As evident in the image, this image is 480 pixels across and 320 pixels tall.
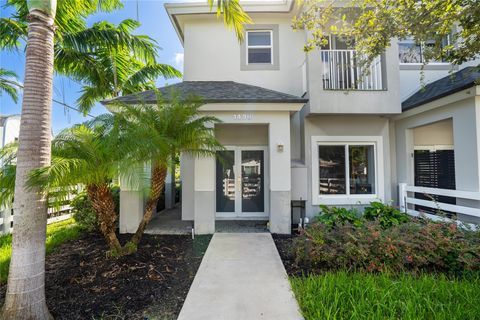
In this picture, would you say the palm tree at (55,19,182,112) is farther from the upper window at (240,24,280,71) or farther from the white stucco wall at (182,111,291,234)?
the white stucco wall at (182,111,291,234)

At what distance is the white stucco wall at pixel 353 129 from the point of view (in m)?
9.19

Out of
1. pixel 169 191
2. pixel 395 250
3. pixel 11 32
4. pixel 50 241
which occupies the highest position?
pixel 11 32

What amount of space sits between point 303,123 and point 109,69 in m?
9.60

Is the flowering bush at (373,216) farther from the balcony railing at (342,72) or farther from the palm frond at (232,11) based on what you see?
the palm frond at (232,11)

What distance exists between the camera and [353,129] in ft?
30.5

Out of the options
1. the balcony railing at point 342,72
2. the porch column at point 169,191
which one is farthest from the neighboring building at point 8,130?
the balcony railing at point 342,72

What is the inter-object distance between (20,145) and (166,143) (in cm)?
257

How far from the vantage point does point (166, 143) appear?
5535 mm

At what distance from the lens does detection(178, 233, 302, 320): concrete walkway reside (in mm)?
3639

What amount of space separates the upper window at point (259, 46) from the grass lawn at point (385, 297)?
8982 millimetres

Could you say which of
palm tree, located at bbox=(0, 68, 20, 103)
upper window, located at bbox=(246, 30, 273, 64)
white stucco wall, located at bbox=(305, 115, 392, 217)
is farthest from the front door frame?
palm tree, located at bbox=(0, 68, 20, 103)

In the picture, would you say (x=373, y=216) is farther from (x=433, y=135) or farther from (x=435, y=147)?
(x=433, y=135)

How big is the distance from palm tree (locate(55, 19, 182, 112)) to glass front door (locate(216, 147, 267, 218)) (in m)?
5.88

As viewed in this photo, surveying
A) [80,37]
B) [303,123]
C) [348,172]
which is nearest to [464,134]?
[348,172]
